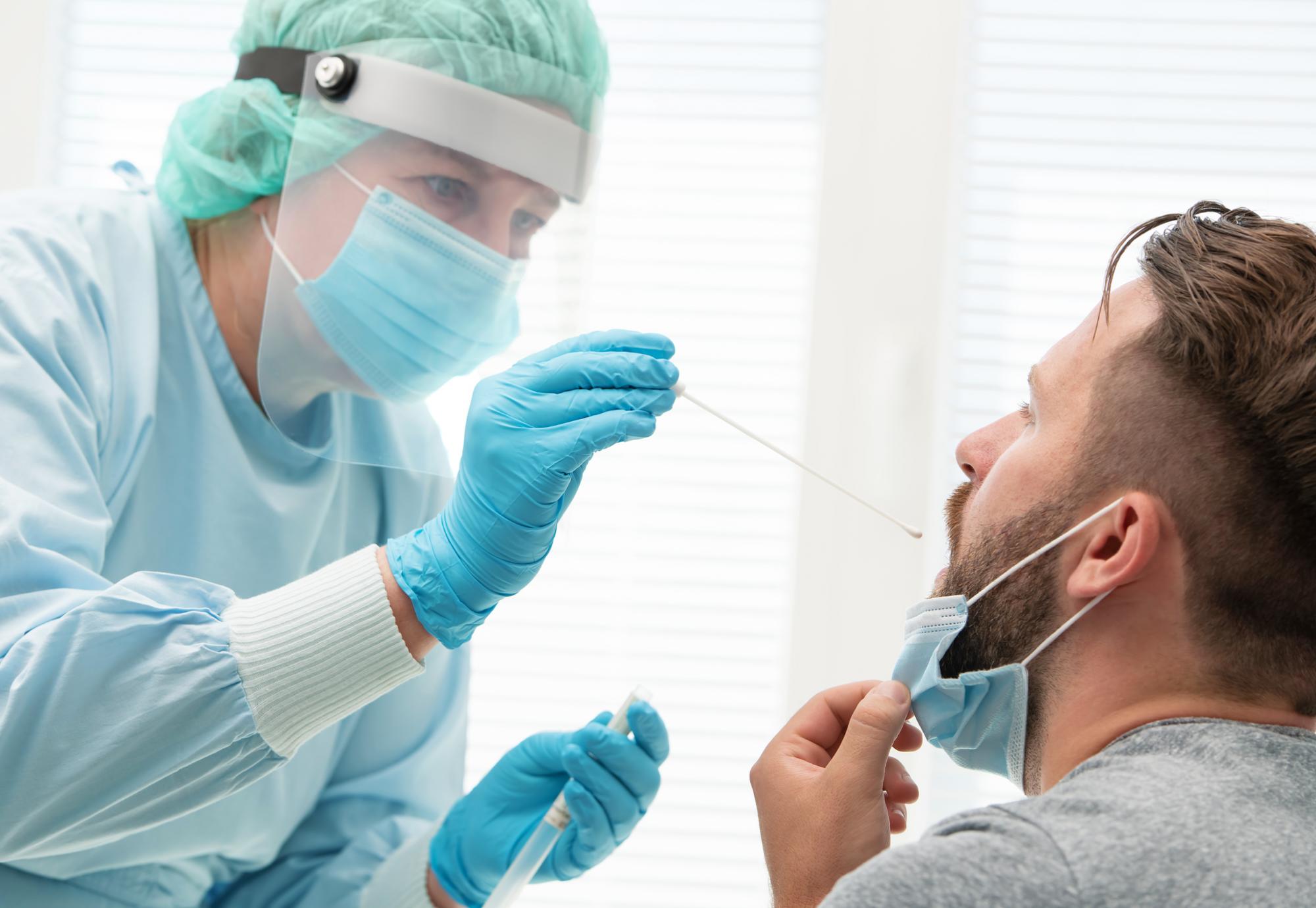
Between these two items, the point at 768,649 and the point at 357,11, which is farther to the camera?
the point at 768,649

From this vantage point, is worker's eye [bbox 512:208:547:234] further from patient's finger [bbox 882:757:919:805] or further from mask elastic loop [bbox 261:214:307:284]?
patient's finger [bbox 882:757:919:805]

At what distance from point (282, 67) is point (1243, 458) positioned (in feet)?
3.95

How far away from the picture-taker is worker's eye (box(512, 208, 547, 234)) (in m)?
1.39

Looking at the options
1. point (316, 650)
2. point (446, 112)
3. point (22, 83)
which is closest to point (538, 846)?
point (316, 650)

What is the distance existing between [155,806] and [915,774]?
52.8 inches

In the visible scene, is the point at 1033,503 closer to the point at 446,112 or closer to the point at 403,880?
the point at 446,112

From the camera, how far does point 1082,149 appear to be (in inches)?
78.2

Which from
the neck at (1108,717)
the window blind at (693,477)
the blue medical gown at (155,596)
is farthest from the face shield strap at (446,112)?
the neck at (1108,717)


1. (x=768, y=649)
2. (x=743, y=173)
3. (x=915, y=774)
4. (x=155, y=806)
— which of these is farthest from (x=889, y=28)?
(x=155, y=806)

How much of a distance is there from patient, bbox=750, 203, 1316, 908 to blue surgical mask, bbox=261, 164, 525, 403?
657 millimetres

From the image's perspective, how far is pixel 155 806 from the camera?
1.06m

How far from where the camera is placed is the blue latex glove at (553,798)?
56.6 inches

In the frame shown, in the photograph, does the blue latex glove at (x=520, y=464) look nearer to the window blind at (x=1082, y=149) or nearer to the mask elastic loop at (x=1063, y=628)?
the mask elastic loop at (x=1063, y=628)

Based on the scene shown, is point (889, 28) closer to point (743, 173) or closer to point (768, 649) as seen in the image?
point (743, 173)
